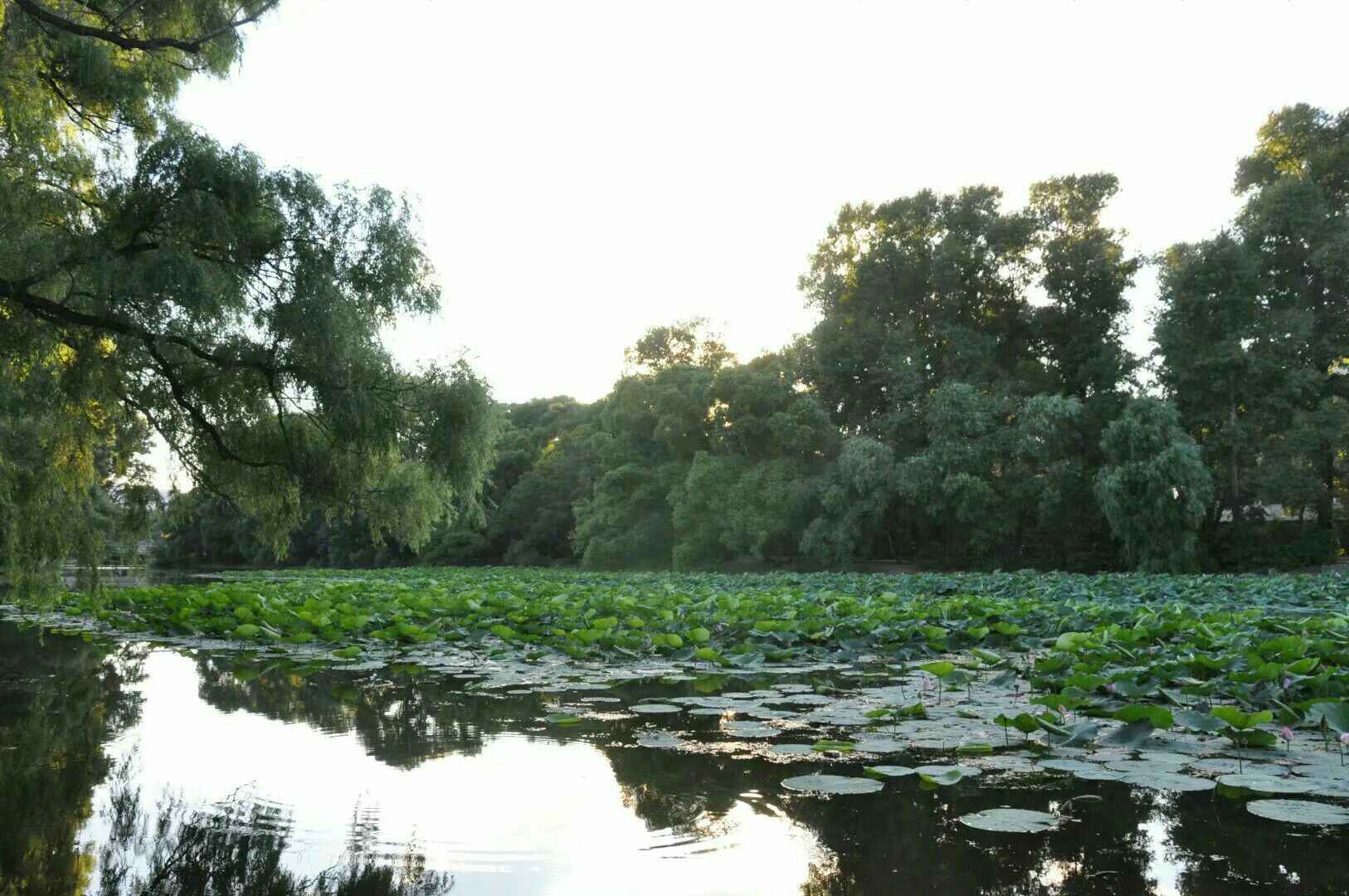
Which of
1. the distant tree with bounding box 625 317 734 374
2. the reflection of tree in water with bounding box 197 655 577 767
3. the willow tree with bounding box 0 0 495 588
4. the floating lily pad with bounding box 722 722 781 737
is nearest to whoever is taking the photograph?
the floating lily pad with bounding box 722 722 781 737

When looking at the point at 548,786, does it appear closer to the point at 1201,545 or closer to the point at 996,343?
the point at 1201,545

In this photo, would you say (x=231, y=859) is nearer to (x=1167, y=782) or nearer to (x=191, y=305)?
(x=1167, y=782)

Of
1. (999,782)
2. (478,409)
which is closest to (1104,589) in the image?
(478,409)

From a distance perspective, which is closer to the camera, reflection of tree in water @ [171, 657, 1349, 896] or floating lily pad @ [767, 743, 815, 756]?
reflection of tree in water @ [171, 657, 1349, 896]

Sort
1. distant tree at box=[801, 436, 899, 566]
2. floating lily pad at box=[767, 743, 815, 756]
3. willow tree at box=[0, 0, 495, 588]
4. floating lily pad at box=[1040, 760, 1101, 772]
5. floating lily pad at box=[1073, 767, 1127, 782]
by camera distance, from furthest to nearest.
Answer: distant tree at box=[801, 436, 899, 566] < willow tree at box=[0, 0, 495, 588] < floating lily pad at box=[767, 743, 815, 756] < floating lily pad at box=[1040, 760, 1101, 772] < floating lily pad at box=[1073, 767, 1127, 782]

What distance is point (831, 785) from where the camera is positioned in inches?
117

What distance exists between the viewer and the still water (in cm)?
238

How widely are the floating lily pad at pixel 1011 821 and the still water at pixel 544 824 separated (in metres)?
0.04

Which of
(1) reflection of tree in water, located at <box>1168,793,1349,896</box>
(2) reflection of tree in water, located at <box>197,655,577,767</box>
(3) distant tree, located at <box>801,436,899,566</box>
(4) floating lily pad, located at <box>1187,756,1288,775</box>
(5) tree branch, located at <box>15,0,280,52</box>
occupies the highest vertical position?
(5) tree branch, located at <box>15,0,280,52</box>

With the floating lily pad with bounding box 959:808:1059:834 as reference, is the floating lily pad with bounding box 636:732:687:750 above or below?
below

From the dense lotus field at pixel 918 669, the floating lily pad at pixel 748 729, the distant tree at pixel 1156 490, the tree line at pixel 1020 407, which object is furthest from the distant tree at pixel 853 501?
the floating lily pad at pixel 748 729

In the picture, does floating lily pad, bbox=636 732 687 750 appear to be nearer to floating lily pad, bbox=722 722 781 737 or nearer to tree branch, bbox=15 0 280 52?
floating lily pad, bbox=722 722 781 737

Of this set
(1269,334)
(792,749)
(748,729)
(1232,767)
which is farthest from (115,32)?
(1269,334)

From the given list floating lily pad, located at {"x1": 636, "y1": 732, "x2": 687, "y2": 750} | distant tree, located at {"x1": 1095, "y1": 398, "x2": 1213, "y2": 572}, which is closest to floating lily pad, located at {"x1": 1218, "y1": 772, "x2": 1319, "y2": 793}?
floating lily pad, located at {"x1": 636, "y1": 732, "x2": 687, "y2": 750}
